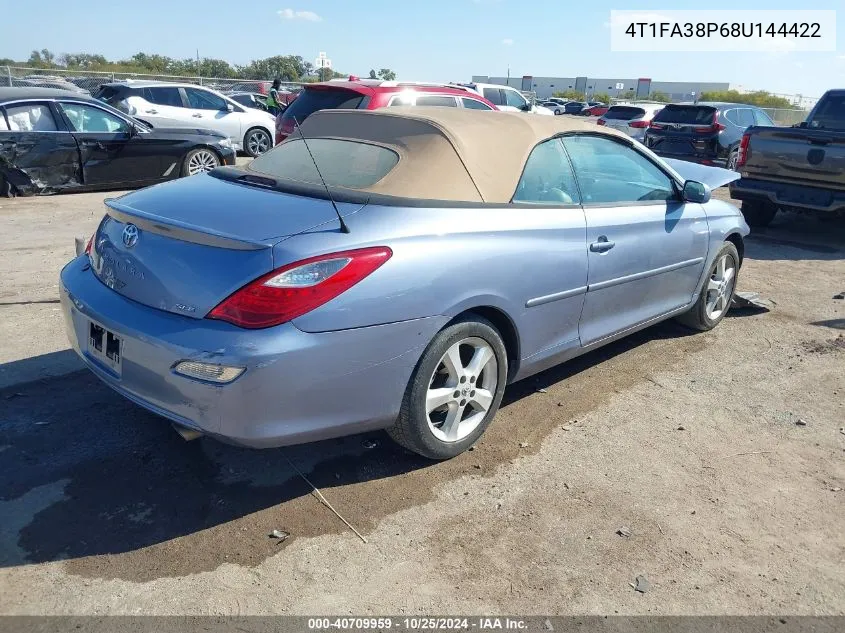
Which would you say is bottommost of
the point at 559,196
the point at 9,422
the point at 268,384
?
the point at 9,422

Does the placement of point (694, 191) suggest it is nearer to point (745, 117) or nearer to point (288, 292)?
point (288, 292)

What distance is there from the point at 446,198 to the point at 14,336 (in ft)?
10.8

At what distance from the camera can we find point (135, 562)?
2.62 meters

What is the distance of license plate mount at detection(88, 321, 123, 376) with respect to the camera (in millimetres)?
2896

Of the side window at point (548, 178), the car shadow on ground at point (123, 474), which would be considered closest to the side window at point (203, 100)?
the car shadow on ground at point (123, 474)

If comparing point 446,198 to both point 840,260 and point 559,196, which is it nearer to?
point 559,196

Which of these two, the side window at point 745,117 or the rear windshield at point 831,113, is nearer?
the rear windshield at point 831,113

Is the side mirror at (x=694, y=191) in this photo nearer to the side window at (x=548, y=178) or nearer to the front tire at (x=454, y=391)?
the side window at (x=548, y=178)

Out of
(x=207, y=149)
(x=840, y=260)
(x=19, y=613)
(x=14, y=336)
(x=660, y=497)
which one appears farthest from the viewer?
(x=207, y=149)

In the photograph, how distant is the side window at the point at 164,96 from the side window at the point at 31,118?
488 cm

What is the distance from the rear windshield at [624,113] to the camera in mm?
19281

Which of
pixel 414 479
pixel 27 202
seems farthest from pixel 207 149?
pixel 414 479

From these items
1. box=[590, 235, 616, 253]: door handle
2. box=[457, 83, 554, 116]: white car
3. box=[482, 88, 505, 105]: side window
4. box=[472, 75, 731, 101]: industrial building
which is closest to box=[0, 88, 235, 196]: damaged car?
box=[590, 235, 616, 253]: door handle

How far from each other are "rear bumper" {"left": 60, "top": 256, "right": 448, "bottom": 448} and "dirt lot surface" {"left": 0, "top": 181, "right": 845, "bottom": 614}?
→ 0.45m
